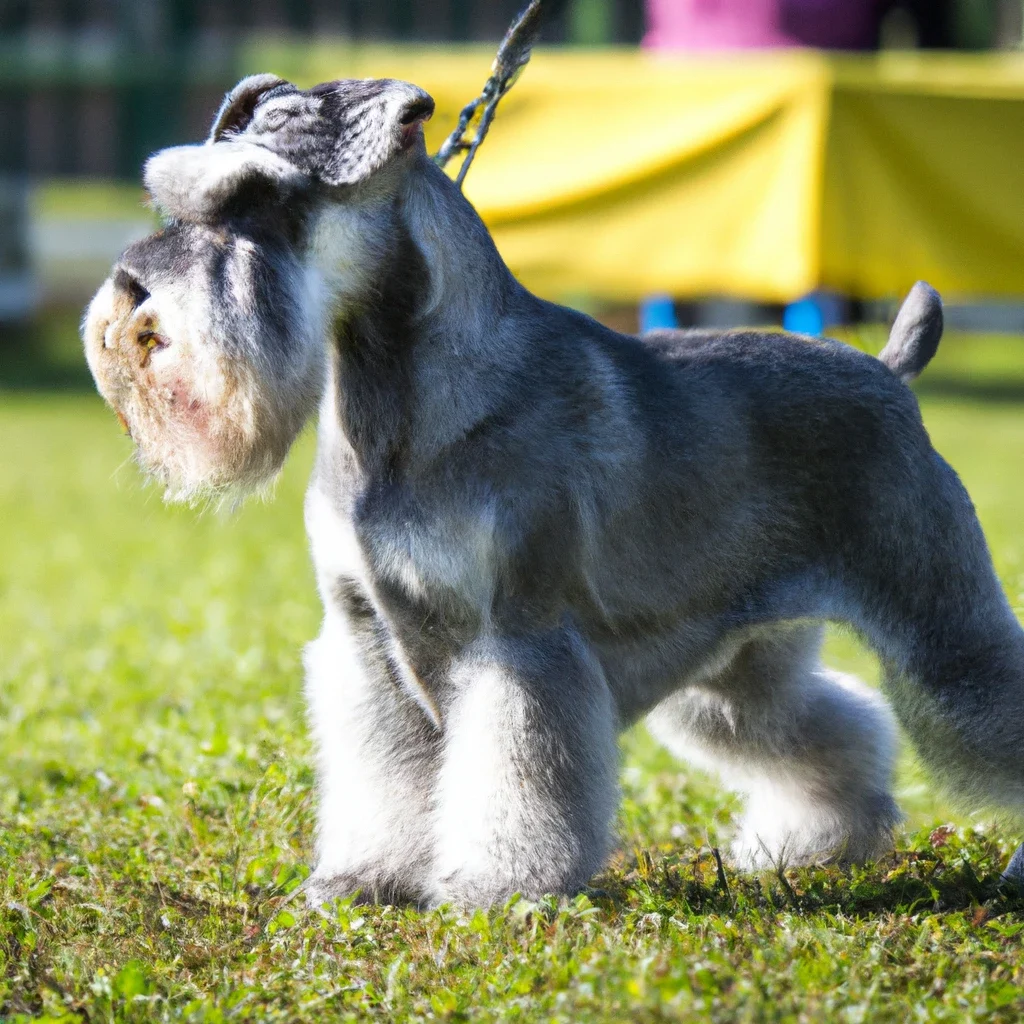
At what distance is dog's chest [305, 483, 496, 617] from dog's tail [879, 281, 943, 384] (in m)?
1.51

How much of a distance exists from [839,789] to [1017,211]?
226 inches

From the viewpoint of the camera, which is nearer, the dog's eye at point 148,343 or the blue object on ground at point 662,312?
the dog's eye at point 148,343

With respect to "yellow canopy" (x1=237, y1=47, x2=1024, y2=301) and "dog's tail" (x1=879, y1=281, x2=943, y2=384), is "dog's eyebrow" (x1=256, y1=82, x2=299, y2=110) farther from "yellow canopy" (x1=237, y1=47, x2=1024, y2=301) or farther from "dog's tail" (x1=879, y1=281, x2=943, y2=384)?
"yellow canopy" (x1=237, y1=47, x2=1024, y2=301)

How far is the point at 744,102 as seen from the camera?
9.01 m

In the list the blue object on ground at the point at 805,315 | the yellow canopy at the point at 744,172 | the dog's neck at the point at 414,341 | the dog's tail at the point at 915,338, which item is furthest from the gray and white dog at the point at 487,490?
the yellow canopy at the point at 744,172

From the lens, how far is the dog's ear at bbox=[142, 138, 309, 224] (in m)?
3.39

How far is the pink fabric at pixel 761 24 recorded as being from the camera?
10.7 meters

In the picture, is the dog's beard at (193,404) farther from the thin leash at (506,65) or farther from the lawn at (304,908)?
the thin leash at (506,65)

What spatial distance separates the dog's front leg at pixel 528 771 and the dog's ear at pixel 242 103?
1462 mm

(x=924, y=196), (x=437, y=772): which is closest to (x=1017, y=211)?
(x=924, y=196)

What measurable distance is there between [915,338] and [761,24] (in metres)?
6.96

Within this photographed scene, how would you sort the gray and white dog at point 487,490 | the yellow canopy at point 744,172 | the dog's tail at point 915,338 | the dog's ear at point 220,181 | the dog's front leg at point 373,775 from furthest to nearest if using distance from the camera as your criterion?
the yellow canopy at point 744,172
the dog's tail at point 915,338
the dog's front leg at point 373,775
the gray and white dog at point 487,490
the dog's ear at point 220,181

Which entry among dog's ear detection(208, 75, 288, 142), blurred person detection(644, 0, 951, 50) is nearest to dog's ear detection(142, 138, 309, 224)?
dog's ear detection(208, 75, 288, 142)

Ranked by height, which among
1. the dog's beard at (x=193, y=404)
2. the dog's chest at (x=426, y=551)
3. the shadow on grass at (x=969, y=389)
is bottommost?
the shadow on grass at (x=969, y=389)
